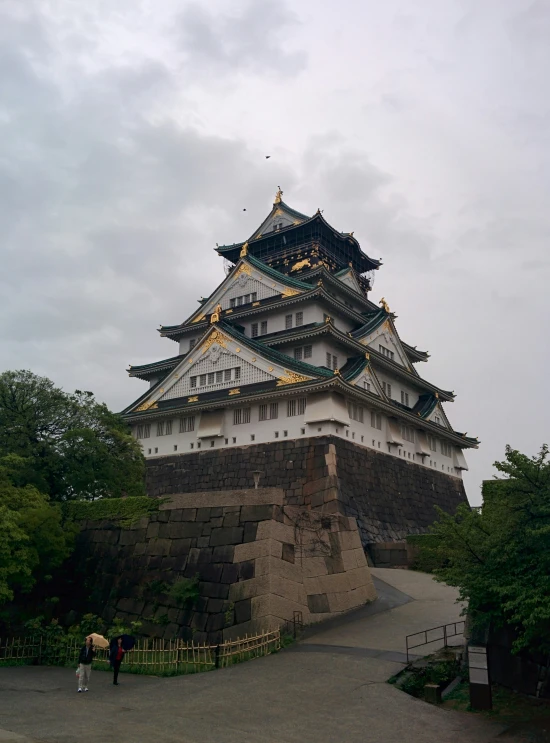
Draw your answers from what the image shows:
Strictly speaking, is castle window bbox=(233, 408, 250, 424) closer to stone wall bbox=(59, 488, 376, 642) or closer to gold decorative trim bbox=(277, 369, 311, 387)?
gold decorative trim bbox=(277, 369, 311, 387)

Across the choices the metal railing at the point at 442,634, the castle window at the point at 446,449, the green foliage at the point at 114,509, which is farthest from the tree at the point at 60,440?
the castle window at the point at 446,449

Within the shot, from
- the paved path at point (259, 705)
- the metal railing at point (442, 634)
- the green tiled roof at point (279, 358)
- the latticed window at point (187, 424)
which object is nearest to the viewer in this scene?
the paved path at point (259, 705)

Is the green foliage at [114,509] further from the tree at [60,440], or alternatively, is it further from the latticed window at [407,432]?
the latticed window at [407,432]

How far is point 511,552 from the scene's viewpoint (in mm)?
12273

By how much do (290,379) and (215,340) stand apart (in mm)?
5907

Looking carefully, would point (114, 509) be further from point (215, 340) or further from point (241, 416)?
point (215, 340)

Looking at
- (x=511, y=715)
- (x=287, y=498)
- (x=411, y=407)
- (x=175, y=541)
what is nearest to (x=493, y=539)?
(x=511, y=715)

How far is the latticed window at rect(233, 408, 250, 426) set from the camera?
3195 centimetres

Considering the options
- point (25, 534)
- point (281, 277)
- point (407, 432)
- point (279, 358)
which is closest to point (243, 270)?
point (281, 277)

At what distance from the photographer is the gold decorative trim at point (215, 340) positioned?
33719mm

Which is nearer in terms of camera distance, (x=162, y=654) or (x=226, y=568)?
(x=162, y=654)

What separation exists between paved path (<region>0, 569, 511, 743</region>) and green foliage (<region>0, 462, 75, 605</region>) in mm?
2914

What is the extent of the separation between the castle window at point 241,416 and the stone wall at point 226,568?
10.2 m

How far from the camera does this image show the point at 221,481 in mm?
31203
